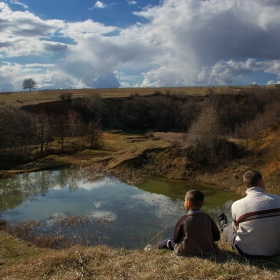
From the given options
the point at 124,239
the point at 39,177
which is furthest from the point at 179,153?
the point at 124,239

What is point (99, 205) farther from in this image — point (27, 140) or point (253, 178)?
point (27, 140)

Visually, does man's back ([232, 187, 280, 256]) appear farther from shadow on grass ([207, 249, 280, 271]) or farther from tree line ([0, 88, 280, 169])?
tree line ([0, 88, 280, 169])

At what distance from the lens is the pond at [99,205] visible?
47.9 ft

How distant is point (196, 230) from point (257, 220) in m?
1.07

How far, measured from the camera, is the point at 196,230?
5.48m

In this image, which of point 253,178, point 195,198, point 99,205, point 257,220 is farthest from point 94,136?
point 257,220

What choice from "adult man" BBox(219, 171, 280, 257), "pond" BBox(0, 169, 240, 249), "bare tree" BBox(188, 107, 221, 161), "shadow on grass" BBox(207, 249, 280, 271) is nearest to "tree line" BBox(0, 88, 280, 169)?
"bare tree" BBox(188, 107, 221, 161)

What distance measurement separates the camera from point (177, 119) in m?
61.4

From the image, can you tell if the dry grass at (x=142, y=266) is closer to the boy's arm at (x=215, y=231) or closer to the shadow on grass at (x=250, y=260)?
the shadow on grass at (x=250, y=260)

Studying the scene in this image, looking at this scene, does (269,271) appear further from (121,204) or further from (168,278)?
(121,204)

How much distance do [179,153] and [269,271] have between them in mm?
26056

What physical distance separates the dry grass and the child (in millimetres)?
185

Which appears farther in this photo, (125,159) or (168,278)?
(125,159)

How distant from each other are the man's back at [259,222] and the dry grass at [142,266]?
0.74 ft
